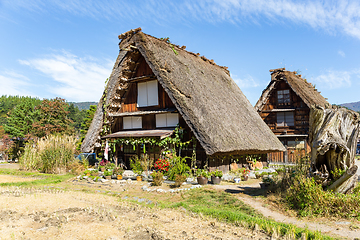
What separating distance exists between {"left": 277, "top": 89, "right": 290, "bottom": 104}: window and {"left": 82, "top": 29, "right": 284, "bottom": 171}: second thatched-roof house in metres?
8.66

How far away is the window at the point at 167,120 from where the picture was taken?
51.9 ft

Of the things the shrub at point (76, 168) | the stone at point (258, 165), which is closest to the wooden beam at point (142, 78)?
the shrub at point (76, 168)

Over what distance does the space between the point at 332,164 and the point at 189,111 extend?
276 inches

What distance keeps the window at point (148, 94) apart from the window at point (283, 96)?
14.8 meters

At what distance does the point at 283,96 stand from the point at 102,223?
23.8 m

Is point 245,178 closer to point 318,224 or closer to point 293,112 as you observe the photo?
point 318,224

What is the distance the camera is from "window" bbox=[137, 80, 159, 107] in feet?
55.1

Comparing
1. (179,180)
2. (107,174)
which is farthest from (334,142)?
(107,174)

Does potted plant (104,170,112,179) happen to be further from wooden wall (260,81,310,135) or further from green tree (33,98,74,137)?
wooden wall (260,81,310,135)

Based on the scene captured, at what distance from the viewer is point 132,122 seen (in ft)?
58.5

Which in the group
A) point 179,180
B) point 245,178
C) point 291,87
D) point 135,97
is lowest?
point 245,178

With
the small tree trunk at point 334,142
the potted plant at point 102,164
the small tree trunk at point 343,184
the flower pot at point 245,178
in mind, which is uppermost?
the small tree trunk at point 334,142

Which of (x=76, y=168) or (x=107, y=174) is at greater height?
(x=76, y=168)

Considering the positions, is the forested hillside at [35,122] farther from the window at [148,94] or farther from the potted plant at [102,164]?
the window at [148,94]
